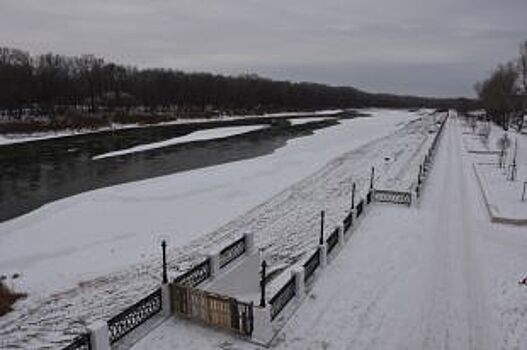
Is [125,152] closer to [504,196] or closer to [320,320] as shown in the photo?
[504,196]

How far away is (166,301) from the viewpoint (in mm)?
12656

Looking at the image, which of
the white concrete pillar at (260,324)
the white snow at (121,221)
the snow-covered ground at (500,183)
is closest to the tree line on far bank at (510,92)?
the snow-covered ground at (500,183)

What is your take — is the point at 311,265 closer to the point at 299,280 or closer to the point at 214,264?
the point at 299,280

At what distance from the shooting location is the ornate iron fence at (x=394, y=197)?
25281mm

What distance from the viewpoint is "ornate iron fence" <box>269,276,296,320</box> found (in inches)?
494

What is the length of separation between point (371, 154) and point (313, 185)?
2036 cm

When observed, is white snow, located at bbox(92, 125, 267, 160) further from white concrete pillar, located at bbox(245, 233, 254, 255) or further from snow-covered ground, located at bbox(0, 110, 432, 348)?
white concrete pillar, located at bbox(245, 233, 254, 255)

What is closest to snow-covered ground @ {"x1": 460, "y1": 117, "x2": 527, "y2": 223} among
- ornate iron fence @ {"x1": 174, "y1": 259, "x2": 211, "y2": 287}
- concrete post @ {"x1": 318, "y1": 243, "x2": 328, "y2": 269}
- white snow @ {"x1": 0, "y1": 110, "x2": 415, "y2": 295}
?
concrete post @ {"x1": 318, "y1": 243, "x2": 328, "y2": 269}

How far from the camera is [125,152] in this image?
5475cm

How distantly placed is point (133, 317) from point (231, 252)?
467 centimetres

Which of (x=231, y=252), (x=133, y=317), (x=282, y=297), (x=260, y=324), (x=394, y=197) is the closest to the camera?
(x=260, y=324)

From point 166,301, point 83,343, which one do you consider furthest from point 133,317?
point 83,343

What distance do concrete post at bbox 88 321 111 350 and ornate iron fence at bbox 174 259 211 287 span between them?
2.92 m

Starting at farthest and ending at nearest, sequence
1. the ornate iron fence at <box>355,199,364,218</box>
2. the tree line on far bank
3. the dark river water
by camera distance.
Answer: the tree line on far bank, the dark river water, the ornate iron fence at <box>355,199,364,218</box>
